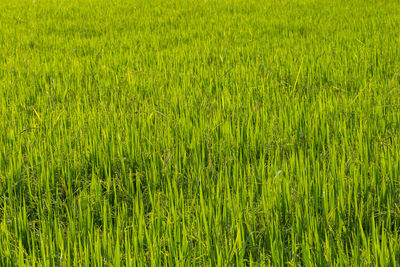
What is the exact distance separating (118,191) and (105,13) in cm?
638

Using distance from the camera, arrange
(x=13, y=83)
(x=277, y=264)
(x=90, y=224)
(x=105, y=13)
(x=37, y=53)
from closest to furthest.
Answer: (x=277, y=264)
(x=90, y=224)
(x=13, y=83)
(x=37, y=53)
(x=105, y=13)

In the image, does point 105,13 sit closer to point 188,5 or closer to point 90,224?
point 188,5

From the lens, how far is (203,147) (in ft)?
6.59

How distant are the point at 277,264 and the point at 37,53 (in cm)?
430

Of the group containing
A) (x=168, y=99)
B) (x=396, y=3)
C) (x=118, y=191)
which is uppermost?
(x=396, y=3)

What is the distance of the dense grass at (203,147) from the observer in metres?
1.31

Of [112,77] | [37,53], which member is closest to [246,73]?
[112,77]

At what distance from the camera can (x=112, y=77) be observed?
3.65m

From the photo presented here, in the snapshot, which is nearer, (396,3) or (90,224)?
(90,224)

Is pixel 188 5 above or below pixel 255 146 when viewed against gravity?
above

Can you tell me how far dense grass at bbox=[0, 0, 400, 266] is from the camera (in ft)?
4.29

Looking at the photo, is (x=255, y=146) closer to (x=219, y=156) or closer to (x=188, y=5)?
(x=219, y=156)

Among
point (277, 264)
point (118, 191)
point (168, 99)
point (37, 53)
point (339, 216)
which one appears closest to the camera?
point (277, 264)

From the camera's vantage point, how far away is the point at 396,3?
7648 mm
